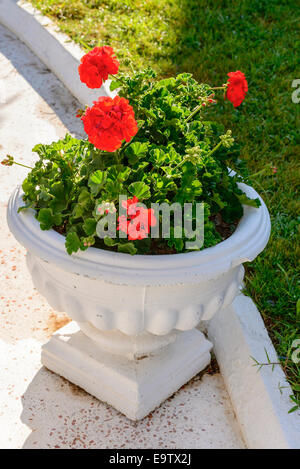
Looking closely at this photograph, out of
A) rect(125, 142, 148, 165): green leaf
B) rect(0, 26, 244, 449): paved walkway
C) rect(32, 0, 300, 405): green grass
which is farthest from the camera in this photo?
rect(32, 0, 300, 405): green grass

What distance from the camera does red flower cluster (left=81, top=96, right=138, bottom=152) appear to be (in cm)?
156

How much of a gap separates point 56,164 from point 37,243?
11.4 inches

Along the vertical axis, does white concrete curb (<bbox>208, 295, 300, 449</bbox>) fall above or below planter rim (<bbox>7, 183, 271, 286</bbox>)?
below

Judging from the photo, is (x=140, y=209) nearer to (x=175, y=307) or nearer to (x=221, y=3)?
(x=175, y=307)

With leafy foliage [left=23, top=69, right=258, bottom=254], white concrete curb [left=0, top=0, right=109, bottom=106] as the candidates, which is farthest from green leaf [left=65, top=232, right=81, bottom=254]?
white concrete curb [left=0, top=0, right=109, bottom=106]

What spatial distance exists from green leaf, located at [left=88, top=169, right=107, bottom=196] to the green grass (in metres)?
1.01

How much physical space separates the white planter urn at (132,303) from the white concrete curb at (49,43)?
2.19 meters

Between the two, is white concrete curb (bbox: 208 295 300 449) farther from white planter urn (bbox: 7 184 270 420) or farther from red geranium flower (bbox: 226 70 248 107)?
red geranium flower (bbox: 226 70 248 107)

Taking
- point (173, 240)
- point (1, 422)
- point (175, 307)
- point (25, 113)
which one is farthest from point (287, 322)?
point (25, 113)

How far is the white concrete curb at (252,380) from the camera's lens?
1.94m

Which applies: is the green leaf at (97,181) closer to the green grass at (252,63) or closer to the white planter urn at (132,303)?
the white planter urn at (132,303)

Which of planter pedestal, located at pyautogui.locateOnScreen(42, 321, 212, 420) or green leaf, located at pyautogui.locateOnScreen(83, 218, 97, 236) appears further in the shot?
planter pedestal, located at pyautogui.locateOnScreen(42, 321, 212, 420)

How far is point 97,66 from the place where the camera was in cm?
171

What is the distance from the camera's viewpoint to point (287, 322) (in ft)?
7.65
